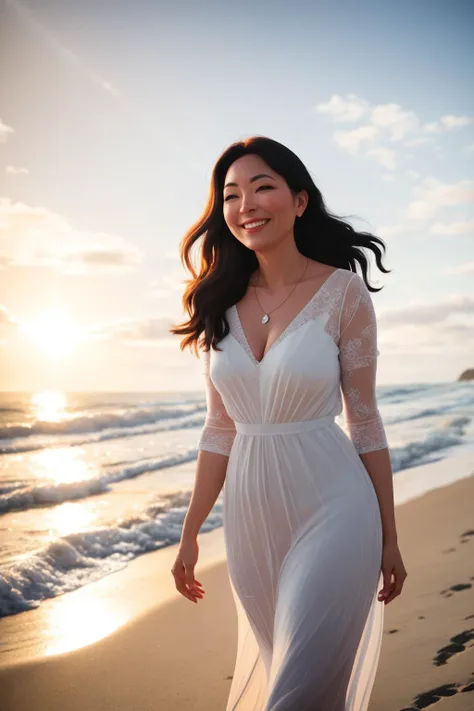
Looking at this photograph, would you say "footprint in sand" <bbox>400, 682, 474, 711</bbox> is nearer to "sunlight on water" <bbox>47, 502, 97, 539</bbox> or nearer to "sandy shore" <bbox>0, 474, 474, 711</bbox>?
"sandy shore" <bbox>0, 474, 474, 711</bbox>

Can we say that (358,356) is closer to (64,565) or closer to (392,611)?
(392,611)

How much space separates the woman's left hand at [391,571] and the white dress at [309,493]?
5 cm

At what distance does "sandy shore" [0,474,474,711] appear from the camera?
12.5ft

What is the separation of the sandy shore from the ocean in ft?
1.93

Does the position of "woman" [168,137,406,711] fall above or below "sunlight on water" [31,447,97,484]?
above

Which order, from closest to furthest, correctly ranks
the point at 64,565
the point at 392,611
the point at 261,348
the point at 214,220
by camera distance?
the point at 261,348 < the point at 214,220 < the point at 392,611 < the point at 64,565

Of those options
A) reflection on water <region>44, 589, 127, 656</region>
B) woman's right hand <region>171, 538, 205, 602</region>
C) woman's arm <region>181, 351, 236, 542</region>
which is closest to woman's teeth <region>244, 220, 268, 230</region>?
woman's arm <region>181, 351, 236, 542</region>

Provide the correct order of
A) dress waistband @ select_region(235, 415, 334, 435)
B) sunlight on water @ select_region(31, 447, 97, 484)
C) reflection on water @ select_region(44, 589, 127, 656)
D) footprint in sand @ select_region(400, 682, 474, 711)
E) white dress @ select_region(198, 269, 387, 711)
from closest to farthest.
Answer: white dress @ select_region(198, 269, 387, 711), dress waistband @ select_region(235, 415, 334, 435), footprint in sand @ select_region(400, 682, 474, 711), reflection on water @ select_region(44, 589, 127, 656), sunlight on water @ select_region(31, 447, 97, 484)

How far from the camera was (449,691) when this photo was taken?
11.6ft

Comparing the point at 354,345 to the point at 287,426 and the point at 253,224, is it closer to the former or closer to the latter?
the point at 287,426

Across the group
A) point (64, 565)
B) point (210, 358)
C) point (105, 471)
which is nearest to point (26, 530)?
point (64, 565)

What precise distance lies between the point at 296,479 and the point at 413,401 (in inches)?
884

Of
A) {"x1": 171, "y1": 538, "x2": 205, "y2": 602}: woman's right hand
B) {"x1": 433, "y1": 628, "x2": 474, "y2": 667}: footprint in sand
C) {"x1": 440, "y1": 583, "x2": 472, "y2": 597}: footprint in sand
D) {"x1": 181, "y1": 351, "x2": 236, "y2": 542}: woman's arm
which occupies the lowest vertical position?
{"x1": 440, "y1": 583, "x2": 472, "y2": 597}: footprint in sand

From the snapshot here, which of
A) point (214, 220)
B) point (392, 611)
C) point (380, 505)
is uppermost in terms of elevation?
point (214, 220)
